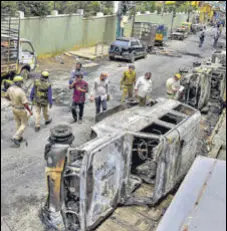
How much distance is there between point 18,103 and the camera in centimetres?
840

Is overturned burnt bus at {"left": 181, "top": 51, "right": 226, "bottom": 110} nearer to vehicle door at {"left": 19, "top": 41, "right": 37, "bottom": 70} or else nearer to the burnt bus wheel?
vehicle door at {"left": 19, "top": 41, "right": 37, "bottom": 70}

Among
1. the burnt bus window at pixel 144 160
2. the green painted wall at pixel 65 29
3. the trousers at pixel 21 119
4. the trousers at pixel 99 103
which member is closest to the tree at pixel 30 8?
the green painted wall at pixel 65 29

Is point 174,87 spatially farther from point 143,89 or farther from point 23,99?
point 23,99

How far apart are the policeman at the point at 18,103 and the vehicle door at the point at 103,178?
134 inches

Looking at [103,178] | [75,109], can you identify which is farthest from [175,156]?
[75,109]

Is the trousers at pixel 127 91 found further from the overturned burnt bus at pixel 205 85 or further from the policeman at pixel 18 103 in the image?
the policeman at pixel 18 103

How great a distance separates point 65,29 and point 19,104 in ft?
12.5

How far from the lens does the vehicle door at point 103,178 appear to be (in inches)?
185

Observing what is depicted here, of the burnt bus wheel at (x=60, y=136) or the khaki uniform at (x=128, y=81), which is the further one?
the khaki uniform at (x=128, y=81)

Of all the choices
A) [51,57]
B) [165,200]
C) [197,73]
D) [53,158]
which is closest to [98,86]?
[51,57]

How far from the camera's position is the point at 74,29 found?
11812mm

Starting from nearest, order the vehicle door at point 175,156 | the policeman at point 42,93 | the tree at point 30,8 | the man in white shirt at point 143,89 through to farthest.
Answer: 1. the tree at point 30,8
2. the vehicle door at point 175,156
3. the policeman at point 42,93
4. the man in white shirt at point 143,89

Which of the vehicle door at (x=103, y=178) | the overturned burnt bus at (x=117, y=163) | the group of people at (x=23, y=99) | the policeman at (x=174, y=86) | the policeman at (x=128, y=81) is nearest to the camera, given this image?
the overturned burnt bus at (x=117, y=163)

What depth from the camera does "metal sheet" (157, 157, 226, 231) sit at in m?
2.17
